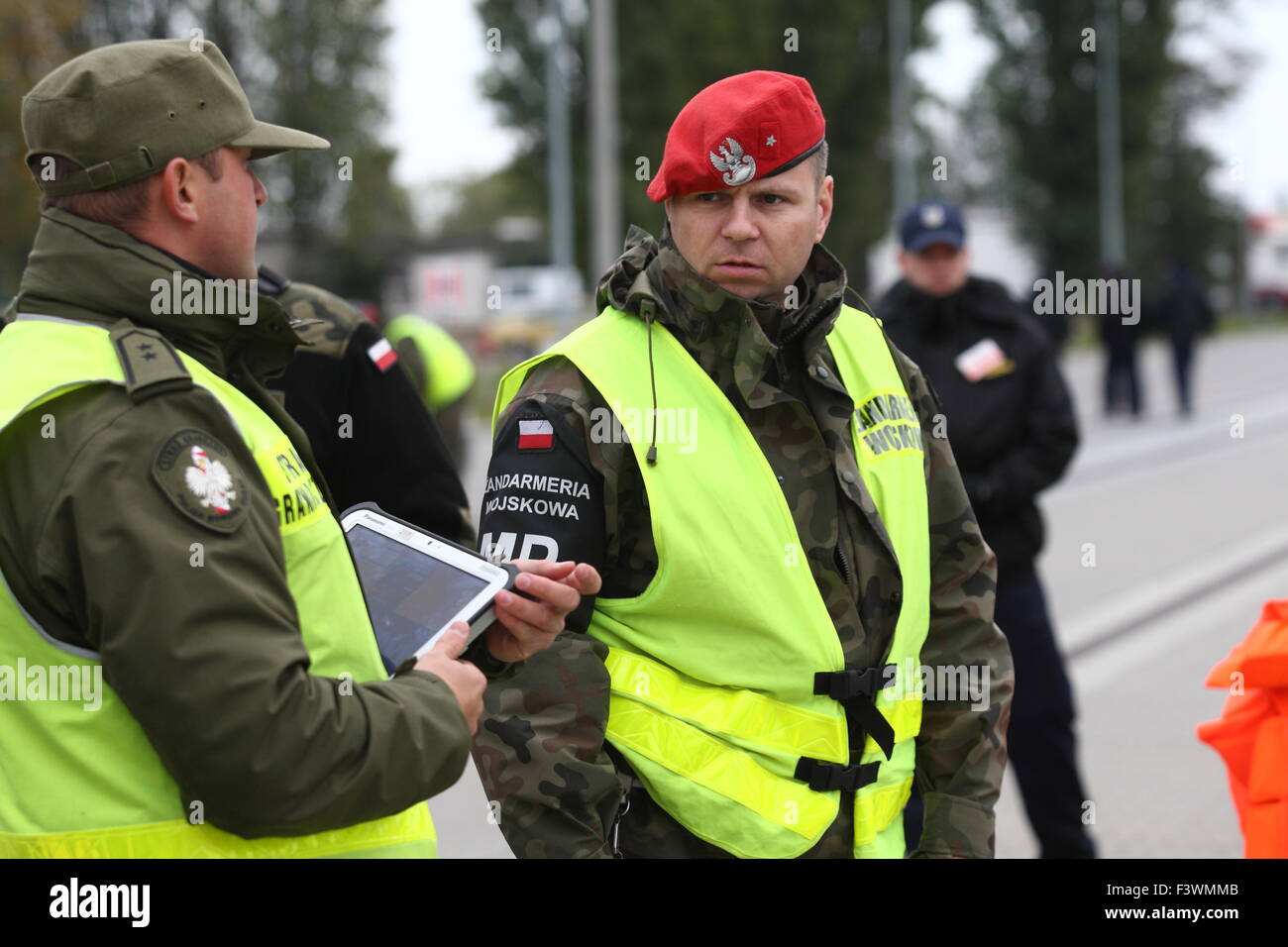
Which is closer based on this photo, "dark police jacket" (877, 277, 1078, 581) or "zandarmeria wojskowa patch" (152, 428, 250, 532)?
"zandarmeria wojskowa patch" (152, 428, 250, 532)

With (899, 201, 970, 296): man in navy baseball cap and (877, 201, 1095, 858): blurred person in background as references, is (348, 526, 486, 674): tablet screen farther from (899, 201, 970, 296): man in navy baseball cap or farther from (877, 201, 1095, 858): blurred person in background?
(899, 201, 970, 296): man in navy baseball cap

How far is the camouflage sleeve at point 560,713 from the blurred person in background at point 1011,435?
242 centimetres

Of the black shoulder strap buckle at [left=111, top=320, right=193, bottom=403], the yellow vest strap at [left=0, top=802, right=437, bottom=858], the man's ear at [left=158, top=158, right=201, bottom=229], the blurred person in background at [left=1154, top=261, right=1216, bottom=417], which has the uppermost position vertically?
the blurred person in background at [left=1154, top=261, right=1216, bottom=417]

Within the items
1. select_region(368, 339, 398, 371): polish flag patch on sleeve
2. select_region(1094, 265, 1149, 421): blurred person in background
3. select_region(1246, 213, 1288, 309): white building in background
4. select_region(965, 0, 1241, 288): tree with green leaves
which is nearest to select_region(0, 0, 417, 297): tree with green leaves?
select_region(1094, 265, 1149, 421): blurred person in background

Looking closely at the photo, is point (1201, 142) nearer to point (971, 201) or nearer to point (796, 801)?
point (971, 201)

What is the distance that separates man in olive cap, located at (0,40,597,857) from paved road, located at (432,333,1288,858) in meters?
3.34

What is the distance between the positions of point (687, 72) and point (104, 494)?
33.8 metres

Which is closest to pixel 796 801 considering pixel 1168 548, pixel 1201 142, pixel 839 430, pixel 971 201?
pixel 839 430

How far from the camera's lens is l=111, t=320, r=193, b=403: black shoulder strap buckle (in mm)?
1752

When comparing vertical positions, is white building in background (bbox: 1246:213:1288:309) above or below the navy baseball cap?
above

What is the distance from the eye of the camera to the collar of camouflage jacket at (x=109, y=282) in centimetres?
189

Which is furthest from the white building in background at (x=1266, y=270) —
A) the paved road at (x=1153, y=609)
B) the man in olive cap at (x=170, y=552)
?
the man in olive cap at (x=170, y=552)

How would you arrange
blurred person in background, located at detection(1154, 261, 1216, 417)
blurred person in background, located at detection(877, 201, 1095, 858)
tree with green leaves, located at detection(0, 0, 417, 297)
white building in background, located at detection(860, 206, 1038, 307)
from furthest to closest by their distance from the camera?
1. white building in background, located at detection(860, 206, 1038, 307)
2. tree with green leaves, located at detection(0, 0, 417, 297)
3. blurred person in background, located at detection(1154, 261, 1216, 417)
4. blurred person in background, located at detection(877, 201, 1095, 858)

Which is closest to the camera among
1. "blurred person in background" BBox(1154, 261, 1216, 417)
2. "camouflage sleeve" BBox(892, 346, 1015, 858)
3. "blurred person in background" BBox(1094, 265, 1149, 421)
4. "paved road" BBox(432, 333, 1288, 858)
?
"camouflage sleeve" BBox(892, 346, 1015, 858)
